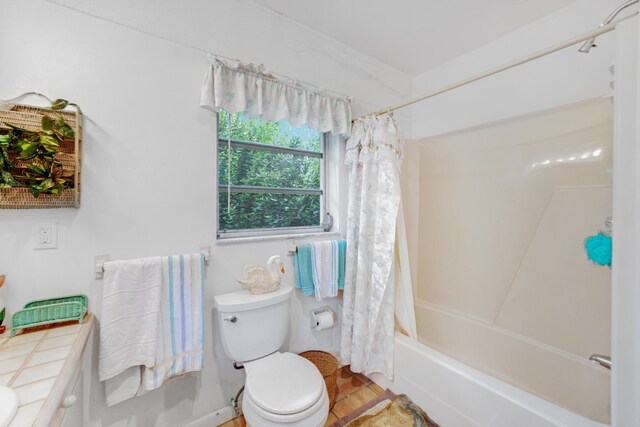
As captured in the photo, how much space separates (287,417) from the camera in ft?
3.61

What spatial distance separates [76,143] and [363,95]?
1.81 meters

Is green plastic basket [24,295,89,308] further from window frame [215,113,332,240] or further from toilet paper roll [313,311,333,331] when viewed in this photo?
toilet paper roll [313,311,333,331]

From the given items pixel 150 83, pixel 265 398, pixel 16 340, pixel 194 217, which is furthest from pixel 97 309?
pixel 150 83

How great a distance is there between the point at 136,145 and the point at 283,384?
1.35 metres

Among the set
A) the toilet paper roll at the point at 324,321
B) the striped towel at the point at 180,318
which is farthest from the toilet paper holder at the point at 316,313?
the striped towel at the point at 180,318

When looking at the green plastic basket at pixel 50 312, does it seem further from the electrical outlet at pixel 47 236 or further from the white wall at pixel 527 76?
the white wall at pixel 527 76

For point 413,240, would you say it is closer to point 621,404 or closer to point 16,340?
point 621,404

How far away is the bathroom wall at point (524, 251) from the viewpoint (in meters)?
1.49

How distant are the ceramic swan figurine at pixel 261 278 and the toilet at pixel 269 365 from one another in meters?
0.04

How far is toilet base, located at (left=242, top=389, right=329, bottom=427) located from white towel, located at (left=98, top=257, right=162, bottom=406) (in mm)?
510

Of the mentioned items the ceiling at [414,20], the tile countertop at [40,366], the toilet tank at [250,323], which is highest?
the ceiling at [414,20]

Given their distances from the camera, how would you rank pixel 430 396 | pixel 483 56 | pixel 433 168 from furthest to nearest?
pixel 433 168 < pixel 483 56 < pixel 430 396

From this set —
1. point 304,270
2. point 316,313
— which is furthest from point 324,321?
point 304,270

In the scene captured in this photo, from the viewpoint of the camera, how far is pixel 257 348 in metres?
1.43
